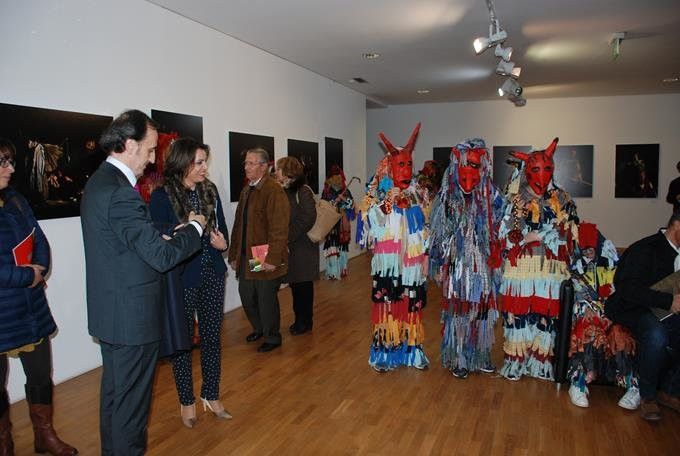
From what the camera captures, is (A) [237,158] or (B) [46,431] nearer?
(B) [46,431]

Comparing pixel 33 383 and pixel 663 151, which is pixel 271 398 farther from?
pixel 663 151

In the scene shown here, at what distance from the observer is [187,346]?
2730 mm

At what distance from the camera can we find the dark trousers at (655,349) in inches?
136

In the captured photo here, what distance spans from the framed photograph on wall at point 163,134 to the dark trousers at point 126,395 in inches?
75.7

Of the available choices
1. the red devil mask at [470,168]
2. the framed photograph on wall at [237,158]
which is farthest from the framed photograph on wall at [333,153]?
the red devil mask at [470,168]

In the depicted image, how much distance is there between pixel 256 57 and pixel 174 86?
1.80 m

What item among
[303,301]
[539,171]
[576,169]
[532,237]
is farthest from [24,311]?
[576,169]

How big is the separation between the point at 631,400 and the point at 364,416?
1.75 meters

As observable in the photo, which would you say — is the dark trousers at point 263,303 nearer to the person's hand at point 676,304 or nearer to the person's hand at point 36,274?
the person's hand at point 36,274

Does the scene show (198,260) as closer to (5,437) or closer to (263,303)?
(5,437)

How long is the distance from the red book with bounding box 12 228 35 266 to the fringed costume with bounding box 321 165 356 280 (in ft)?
16.4

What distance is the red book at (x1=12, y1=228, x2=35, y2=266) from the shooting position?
279 cm

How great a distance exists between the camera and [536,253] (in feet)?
12.9

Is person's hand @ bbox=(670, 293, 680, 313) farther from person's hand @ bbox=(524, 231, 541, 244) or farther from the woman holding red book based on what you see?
the woman holding red book
